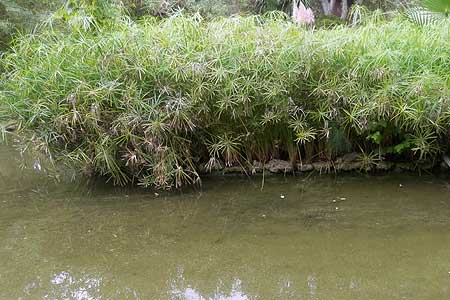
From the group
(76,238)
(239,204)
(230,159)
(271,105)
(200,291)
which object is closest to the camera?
(200,291)

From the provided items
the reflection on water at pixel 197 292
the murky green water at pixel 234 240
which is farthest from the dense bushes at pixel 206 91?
the reflection on water at pixel 197 292

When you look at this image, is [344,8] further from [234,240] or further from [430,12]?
[234,240]

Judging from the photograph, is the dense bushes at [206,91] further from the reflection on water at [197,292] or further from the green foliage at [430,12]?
the reflection on water at [197,292]

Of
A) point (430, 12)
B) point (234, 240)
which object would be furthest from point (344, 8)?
point (234, 240)

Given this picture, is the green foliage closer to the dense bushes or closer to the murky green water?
the dense bushes

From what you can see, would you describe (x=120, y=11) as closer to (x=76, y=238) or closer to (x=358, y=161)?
(x=76, y=238)

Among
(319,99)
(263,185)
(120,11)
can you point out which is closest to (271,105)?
(319,99)

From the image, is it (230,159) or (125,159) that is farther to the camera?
(230,159)

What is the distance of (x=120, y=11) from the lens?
4.36 metres

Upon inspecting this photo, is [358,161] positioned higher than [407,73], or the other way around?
[407,73]

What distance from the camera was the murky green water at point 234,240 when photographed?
249 cm

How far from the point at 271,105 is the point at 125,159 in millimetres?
1225

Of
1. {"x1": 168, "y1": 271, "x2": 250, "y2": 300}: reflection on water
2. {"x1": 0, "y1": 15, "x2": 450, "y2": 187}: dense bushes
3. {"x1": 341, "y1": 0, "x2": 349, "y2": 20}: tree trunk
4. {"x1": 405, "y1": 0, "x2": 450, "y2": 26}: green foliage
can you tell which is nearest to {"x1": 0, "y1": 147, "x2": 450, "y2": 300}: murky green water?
{"x1": 168, "y1": 271, "x2": 250, "y2": 300}: reflection on water

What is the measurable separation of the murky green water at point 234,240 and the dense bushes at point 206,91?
0.36 metres
